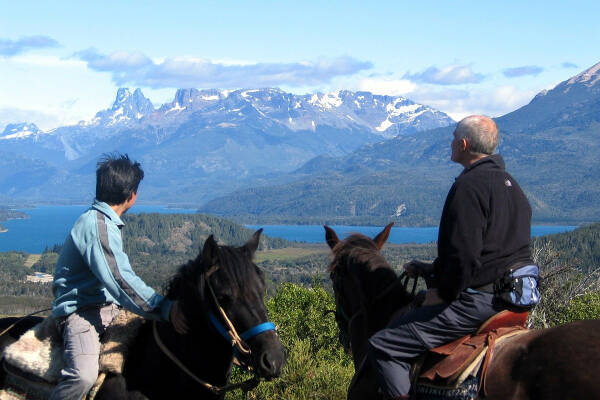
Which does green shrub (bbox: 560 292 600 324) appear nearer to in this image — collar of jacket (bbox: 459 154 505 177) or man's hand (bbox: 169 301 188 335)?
collar of jacket (bbox: 459 154 505 177)

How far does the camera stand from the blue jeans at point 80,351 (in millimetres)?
5070

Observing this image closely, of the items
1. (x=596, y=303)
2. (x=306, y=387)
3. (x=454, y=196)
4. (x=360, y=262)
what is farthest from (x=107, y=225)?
(x=596, y=303)

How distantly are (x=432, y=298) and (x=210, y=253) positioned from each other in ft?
6.28

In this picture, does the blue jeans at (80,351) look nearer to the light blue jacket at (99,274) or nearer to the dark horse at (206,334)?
the light blue jacket at (99,274)

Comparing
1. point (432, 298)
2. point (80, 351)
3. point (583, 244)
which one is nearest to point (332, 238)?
point (432, 298)

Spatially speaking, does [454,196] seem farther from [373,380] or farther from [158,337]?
[158,337]

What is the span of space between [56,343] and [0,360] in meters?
0.66

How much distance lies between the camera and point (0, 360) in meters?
5.65

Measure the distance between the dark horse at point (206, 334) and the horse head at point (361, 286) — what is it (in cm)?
137

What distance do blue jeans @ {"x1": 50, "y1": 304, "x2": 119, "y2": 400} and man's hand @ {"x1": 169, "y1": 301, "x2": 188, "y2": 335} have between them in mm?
700

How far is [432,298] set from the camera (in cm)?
518

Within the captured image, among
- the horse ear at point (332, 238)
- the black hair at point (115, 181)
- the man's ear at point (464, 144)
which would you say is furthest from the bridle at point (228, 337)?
the man's ear at point (464, 144)

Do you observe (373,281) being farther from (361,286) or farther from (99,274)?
(99,274)

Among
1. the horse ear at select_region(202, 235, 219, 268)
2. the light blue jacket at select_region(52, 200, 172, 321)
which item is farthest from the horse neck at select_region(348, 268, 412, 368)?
the light blue jacket at select_region(52, 200, 172, 321)
